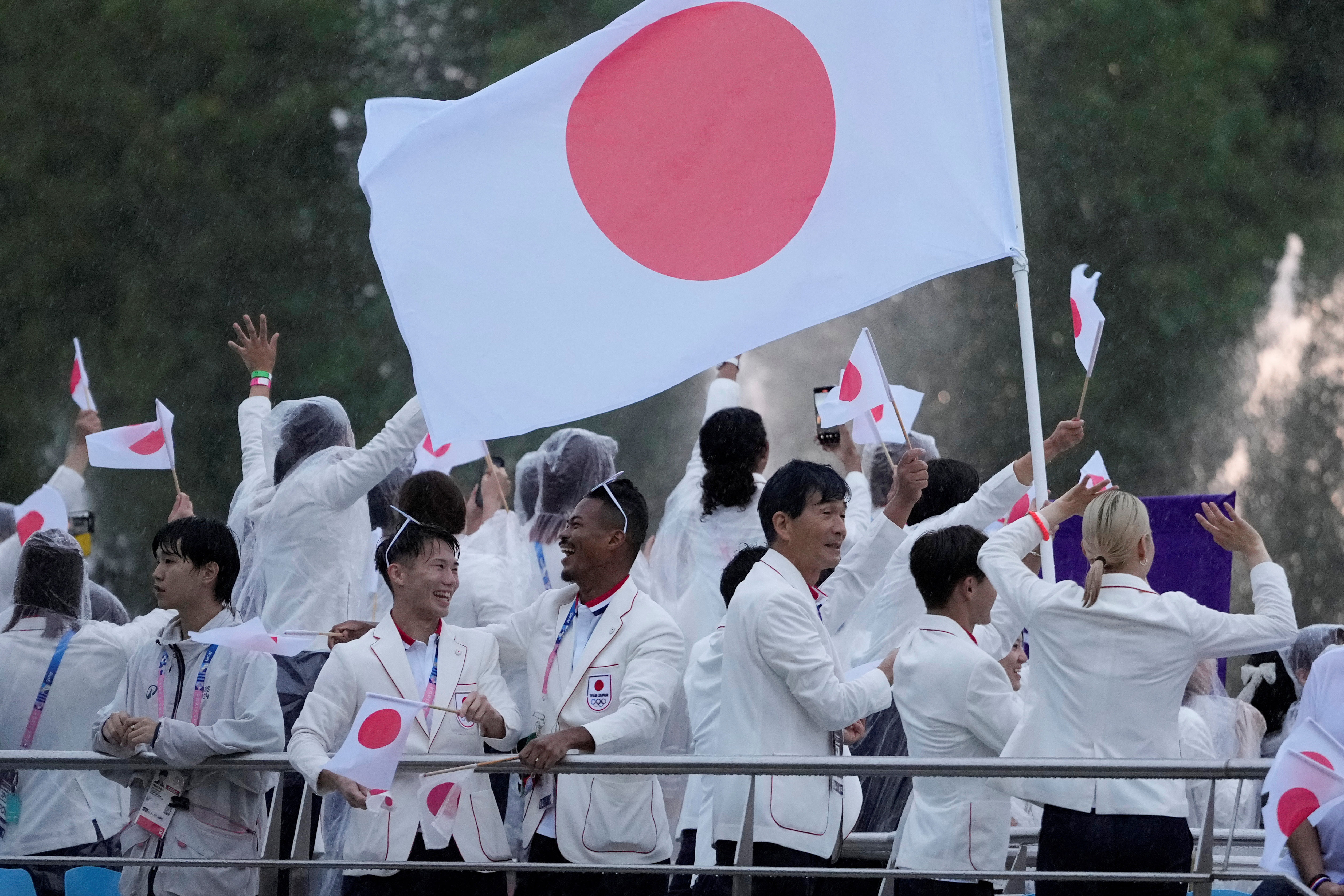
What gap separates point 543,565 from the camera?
6.52 meters

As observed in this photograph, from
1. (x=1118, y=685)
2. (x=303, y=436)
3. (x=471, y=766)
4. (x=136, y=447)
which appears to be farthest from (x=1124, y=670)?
(x=136, y=447)

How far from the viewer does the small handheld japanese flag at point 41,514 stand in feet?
22.3

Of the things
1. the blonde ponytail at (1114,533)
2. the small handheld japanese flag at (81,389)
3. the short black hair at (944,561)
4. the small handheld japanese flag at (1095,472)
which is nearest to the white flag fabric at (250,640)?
the short black hair at (944,561)

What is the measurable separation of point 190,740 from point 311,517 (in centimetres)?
153

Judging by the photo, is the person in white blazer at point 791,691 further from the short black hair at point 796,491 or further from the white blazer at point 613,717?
the white blazer at point 613,717

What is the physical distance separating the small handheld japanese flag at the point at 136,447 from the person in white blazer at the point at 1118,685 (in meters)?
4.15

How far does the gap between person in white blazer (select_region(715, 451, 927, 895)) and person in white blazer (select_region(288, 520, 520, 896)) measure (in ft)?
2.21

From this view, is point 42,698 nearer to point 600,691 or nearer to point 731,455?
point 600,691

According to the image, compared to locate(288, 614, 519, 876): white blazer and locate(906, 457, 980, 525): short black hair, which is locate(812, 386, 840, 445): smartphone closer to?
locate(906, 457, 980, 525): short black hair

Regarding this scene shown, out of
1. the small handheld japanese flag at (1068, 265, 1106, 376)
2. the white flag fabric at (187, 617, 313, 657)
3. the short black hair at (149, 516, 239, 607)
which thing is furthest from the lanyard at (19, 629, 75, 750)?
the small handheld japanese flag at (1068, 265, 1106, 376)

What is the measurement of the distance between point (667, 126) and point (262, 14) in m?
11.1

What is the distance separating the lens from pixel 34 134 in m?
15.5

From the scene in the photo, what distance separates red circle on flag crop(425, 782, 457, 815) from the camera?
474 cm

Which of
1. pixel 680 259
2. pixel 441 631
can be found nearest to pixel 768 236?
pixel 680 259
